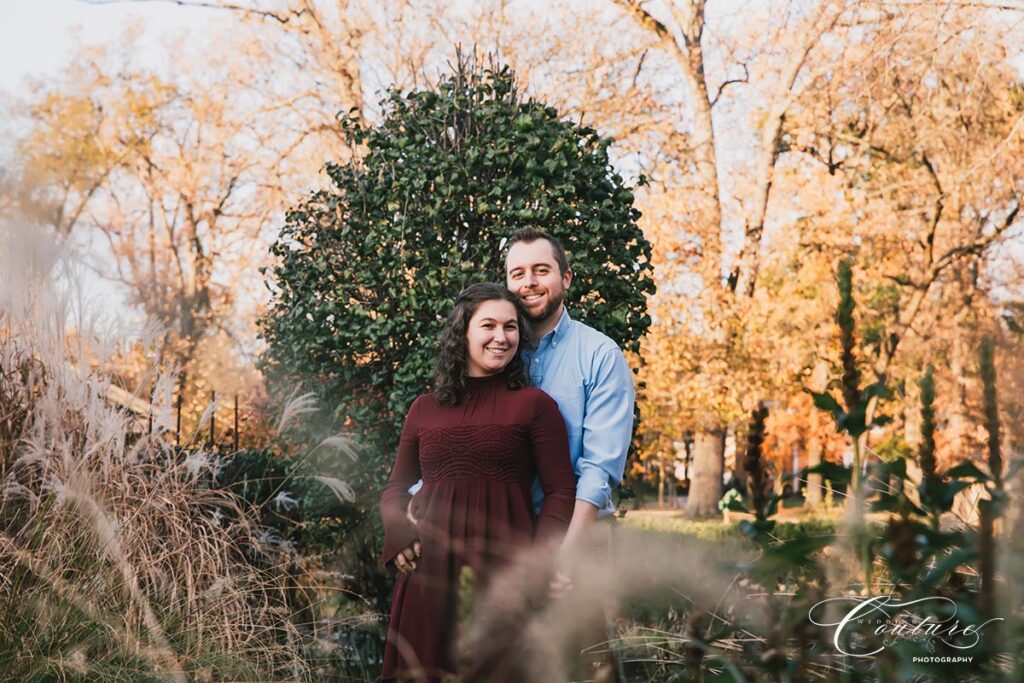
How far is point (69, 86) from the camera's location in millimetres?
22828

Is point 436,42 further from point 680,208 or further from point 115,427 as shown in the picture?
point 115,427

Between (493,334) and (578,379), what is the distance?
1.07ft

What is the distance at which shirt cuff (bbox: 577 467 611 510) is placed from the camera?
2984 mm

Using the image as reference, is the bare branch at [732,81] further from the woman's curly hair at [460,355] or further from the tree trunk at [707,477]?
the woman's curly hair at [460,355]

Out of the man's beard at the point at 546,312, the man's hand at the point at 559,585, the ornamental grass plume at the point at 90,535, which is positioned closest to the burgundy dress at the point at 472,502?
the man's hand at the point at 559,585

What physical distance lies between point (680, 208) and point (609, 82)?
219 cm

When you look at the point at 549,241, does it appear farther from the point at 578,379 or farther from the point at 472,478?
the point at 472,478

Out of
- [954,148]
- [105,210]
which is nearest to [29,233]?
[954,148]

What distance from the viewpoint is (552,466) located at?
2988mm

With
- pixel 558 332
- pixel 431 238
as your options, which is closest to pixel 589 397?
pixel 558 332

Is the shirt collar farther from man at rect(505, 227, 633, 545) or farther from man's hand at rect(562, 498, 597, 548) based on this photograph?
man's hand at rect(562, 498, 597, 548)

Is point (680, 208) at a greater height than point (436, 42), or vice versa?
point (436, 42)

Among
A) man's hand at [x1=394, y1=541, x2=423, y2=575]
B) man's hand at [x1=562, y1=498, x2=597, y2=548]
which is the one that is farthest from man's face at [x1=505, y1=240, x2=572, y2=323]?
man's hand at [x1=394, y1=541, x2=423, y2=575]

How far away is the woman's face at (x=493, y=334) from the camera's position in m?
3.05
